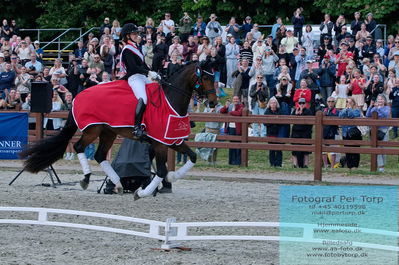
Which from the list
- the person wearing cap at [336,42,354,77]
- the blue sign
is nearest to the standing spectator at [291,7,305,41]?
the person wearing cap at [336,42,354,77]

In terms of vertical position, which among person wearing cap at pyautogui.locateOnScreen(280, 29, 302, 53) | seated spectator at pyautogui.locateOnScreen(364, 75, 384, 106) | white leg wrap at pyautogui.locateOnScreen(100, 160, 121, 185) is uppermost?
person wearing cap at pyautogui.locateOnScreen(280, 29, 302, 53)

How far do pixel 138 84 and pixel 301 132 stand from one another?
255 inches

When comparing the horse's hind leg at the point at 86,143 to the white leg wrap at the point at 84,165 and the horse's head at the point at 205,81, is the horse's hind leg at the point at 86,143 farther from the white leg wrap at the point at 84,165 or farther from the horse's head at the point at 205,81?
the horse's head at the point at 205,81

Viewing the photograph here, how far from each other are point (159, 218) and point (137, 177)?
8.08 ft

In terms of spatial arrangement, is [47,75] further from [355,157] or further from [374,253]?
[374,253]

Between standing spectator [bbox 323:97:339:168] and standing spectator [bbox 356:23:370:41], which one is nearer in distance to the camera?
standing spectator [bbox 323:97:339:168]

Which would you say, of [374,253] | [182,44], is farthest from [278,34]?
[374,253]

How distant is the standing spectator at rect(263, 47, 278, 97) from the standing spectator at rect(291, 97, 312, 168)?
3517mm

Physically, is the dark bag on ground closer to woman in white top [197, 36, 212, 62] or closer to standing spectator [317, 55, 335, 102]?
standing spectator [317, 55, 335, 102]

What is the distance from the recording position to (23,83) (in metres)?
23.3

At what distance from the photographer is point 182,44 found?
25797mm

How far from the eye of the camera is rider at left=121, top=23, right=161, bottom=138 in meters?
13.1

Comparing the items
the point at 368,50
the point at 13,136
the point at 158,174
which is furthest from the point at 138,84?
the point at 368,50

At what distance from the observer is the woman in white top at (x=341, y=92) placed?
21.3 m
